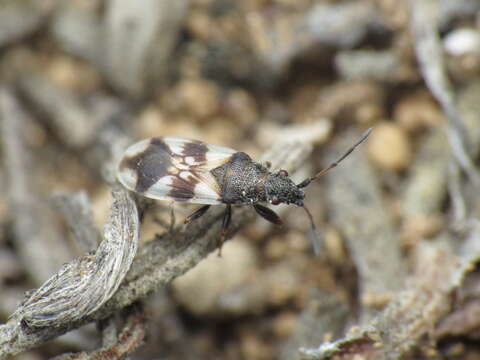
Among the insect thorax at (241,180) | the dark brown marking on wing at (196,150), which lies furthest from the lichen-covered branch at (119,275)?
the dark brown marking on wing at (196,150)

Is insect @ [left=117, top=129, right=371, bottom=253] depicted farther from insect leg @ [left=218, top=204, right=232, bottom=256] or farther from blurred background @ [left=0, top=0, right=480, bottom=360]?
blurred background @ [left=0, top=0, right=480, bottom=360]

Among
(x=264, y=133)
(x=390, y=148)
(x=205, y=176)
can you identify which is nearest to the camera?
(x=205, y=176)

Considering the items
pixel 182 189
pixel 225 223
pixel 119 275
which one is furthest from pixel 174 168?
pixel 119 275

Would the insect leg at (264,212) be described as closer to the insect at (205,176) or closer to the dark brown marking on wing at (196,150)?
the insect at (205,176)

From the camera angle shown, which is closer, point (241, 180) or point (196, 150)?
point (241, 180)

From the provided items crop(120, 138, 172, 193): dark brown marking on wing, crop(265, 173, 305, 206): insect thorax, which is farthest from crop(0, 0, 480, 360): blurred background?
crop(265, 173, 305, 206): insect thorax

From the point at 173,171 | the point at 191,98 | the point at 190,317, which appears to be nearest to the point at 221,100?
the point at 191,98

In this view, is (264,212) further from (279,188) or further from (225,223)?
(225,223)
